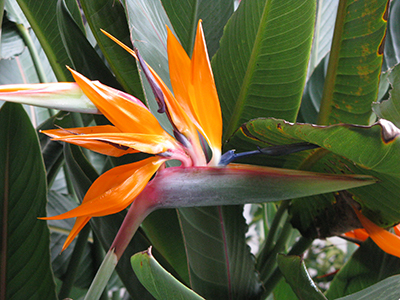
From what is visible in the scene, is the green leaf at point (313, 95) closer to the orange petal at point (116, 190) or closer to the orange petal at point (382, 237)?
the orange petal at point (382, 237)

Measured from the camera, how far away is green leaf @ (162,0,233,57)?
0.43 metres

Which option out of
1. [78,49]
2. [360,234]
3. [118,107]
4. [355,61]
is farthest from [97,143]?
[360,234]

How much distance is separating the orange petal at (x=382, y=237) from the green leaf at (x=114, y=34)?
1.06 feet

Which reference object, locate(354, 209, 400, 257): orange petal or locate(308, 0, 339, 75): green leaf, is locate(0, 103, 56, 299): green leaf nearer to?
locate(354, 209, 400, 257): orange petal

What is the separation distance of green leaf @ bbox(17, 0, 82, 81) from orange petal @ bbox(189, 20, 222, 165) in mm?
308

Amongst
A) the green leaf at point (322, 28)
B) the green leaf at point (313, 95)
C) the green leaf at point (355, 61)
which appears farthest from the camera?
the green leaf at point (322, 28)

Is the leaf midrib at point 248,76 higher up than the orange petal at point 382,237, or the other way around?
the leaf midrib at point 248,76

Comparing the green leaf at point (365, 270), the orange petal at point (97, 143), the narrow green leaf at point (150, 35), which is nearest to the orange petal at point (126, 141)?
the orange petal at point (97, 143)

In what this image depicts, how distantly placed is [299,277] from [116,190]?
20cm

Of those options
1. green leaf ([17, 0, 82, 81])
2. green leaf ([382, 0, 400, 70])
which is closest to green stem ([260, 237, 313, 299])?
green leaf ([382, 0, 400, 70])

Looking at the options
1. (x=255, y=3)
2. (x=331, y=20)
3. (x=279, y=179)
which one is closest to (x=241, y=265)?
(x=279, y=179)

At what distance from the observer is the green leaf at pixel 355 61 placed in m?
0.32

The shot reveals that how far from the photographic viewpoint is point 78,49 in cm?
38

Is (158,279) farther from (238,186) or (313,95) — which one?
(313,95)
